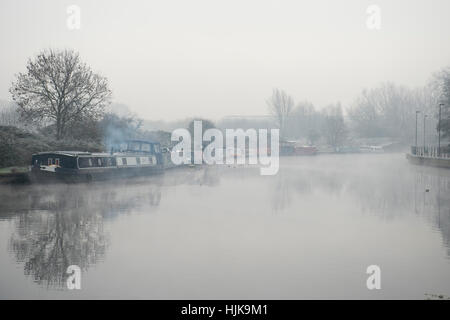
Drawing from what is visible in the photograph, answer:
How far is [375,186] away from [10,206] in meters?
21.9

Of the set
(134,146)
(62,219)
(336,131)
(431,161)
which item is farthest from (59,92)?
(336,131)

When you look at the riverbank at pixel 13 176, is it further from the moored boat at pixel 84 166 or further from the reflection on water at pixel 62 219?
the reflection on water at pixel 62 219

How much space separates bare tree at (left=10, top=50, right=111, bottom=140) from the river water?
16.2m

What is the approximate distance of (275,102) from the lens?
125062 millimetres

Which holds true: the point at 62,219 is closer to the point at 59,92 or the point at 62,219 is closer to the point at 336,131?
the point at 59,92

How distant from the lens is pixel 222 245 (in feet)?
46.8

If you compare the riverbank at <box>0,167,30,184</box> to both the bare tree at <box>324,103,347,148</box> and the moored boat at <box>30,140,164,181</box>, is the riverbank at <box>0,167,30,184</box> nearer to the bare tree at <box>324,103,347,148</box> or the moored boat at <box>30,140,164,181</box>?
the moored boat at <box>30,140,164,181</box>

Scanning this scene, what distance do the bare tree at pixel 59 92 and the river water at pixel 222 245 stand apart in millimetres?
16153

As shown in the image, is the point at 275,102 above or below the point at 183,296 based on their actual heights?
above

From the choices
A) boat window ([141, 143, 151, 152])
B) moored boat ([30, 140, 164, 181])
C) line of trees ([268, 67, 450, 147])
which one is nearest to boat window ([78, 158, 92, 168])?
moored boat ([30, 140, 164, 181])

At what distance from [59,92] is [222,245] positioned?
31.8m
